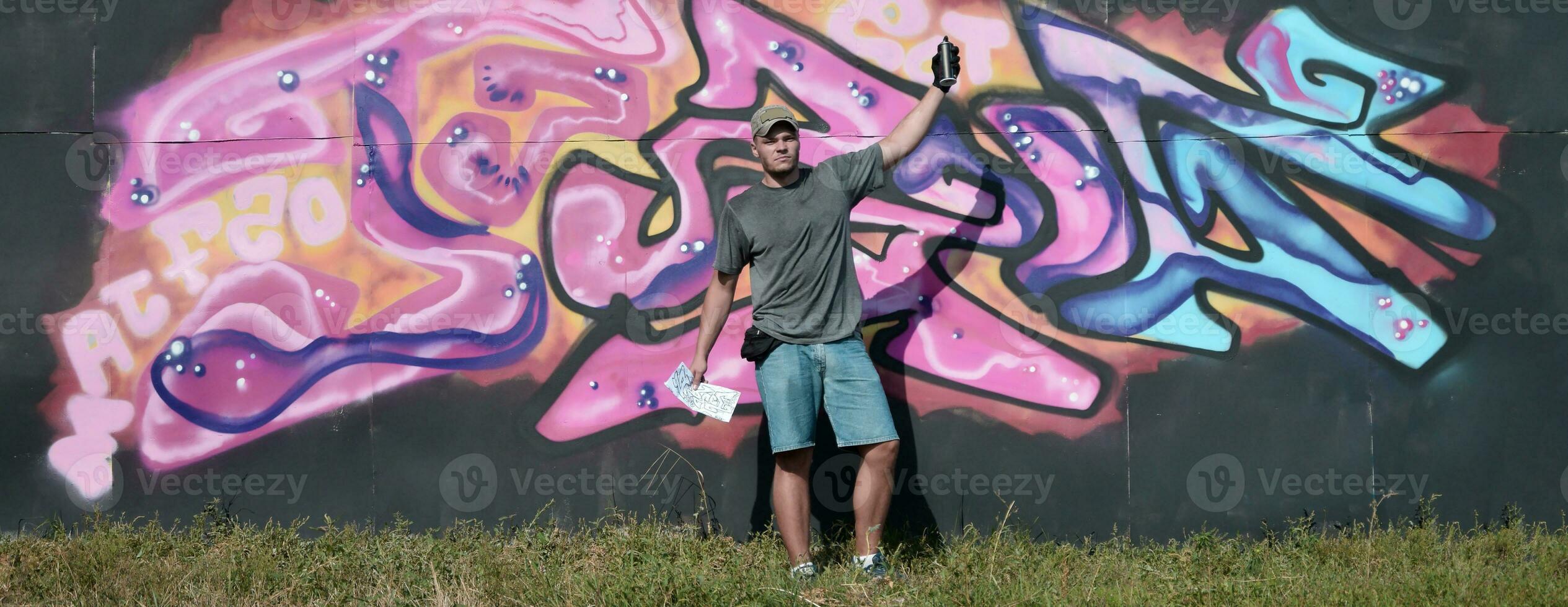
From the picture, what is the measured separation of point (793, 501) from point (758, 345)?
540 mm

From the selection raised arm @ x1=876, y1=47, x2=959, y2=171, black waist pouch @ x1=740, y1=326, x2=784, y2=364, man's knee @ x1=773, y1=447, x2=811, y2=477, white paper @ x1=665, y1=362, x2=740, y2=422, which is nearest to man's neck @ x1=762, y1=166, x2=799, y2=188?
raised arm @ x1=876, y1=47, x2=959, y2=171

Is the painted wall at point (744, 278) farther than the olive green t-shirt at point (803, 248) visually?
Yes

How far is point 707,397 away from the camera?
12.7 ft

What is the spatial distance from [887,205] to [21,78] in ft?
11.6

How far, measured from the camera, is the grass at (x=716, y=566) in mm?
3404

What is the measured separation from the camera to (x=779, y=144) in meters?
3.75

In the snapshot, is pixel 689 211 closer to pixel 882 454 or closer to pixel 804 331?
pixel 804 331

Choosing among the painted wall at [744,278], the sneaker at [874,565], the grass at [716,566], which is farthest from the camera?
the painted wall at [744,278]

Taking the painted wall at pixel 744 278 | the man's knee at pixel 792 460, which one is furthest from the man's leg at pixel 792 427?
the painted wall at pixel 744 278

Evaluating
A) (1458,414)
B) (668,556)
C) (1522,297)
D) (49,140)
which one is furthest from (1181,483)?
(49,140)

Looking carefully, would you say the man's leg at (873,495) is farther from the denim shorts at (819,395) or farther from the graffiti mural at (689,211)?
the graffiti mural at (689,211)

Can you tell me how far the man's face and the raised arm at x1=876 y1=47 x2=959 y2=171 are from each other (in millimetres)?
327

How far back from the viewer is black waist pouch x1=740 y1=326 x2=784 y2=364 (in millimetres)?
3754

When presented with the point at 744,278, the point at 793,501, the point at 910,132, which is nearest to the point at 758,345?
the point at 793,501
